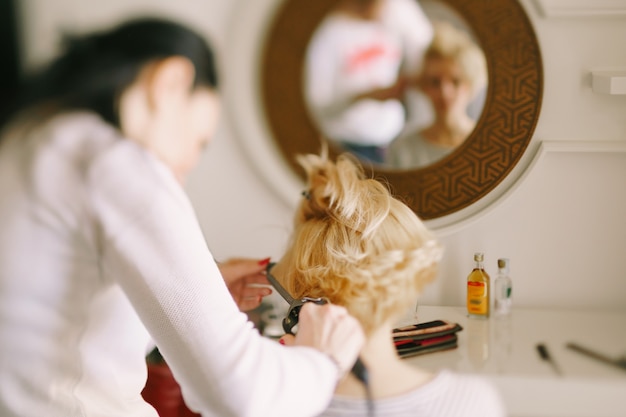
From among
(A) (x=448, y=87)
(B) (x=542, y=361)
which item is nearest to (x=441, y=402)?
(B) (x=542, y=361)

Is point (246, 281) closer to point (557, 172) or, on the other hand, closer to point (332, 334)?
point (332, 334)

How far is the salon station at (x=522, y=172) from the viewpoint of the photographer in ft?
2.85

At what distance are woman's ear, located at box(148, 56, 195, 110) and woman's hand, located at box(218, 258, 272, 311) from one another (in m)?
0.37

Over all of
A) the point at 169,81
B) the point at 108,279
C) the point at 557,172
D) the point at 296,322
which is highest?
the point at 169,81

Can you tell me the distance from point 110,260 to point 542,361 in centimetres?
64

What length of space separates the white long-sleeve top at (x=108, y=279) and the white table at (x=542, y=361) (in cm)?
30

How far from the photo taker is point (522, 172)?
2.98ft

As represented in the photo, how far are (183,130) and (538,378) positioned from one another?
2.06 ft

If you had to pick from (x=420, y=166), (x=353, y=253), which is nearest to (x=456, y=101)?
(x=420, y=166)

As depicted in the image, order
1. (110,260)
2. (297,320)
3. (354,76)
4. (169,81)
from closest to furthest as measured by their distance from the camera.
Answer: (110,260), (169,81), (297,320), (354,76)

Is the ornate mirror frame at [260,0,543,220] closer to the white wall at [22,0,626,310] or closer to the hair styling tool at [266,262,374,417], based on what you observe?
the white wall at [22,0,626,310]

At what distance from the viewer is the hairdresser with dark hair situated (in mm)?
585

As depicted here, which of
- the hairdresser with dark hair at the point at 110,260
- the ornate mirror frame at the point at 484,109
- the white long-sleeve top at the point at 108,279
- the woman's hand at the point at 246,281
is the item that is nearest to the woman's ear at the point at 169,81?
the hairdresser with dark hair at the point at 110,260

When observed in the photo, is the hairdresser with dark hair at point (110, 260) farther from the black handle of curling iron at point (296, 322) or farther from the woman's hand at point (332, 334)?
the black handle of curling iron at point (296, 322)
